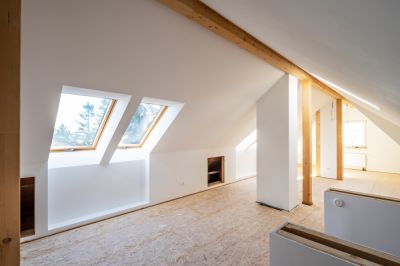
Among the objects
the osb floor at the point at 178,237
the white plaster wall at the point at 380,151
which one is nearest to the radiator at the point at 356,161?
the white plaster wall at the point at 380,151

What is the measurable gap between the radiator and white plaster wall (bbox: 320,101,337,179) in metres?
1.81

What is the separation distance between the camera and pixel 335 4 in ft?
2.12

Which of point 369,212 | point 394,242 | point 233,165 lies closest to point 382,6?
point 369,212

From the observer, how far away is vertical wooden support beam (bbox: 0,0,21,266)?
34.5 inches

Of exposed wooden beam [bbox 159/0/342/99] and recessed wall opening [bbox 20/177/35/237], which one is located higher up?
exposed wooden beam [bbox 159/0/342/99]

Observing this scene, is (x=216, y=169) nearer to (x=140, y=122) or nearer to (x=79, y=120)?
(x=140, y=122)

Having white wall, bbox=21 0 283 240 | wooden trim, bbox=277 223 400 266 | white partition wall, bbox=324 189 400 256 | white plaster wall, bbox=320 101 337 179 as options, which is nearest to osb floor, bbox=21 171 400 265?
white wall, bbox=21 0 283 240

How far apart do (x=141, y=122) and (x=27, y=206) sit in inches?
78.0

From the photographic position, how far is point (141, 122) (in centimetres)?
320

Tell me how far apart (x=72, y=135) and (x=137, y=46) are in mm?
1736

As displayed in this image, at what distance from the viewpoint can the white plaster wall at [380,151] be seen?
593cm

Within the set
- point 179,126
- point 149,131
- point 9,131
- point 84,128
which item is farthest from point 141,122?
point 9,131

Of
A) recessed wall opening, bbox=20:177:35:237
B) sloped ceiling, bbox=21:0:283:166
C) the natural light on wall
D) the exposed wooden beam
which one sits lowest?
recessed wall opening, bbox=20:177:35:237

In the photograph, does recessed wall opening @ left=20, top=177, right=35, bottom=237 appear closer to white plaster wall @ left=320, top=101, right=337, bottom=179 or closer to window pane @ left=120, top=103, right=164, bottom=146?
window pane @ left=120, top=103, right=164, bottom=146
